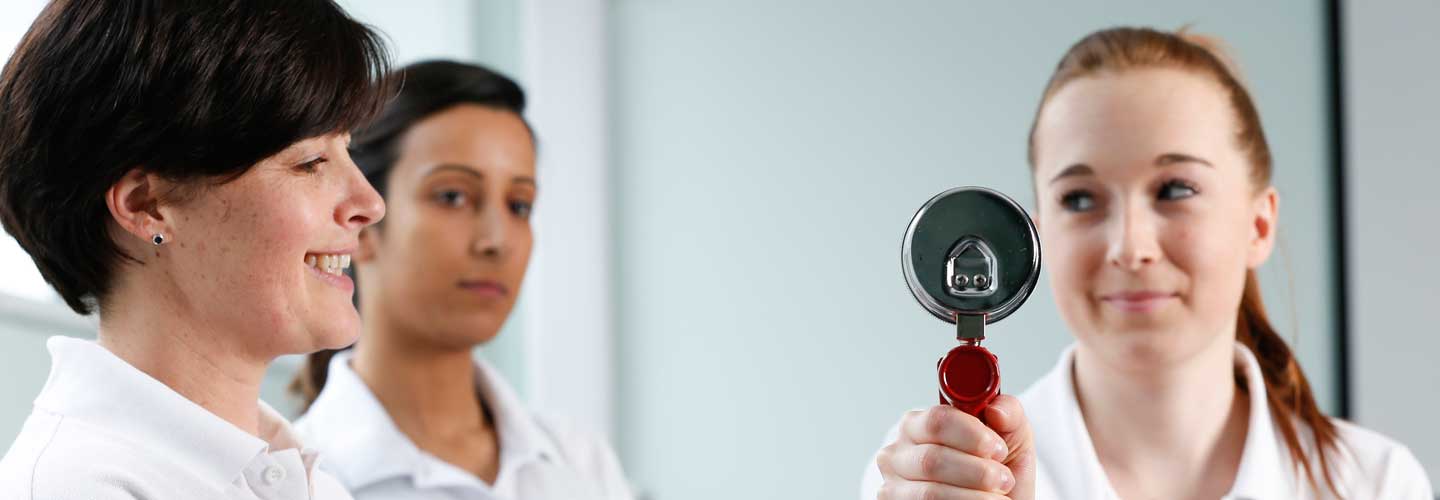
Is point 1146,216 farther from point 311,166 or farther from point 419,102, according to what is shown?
point 419,102

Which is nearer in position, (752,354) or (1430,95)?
(1430,95)

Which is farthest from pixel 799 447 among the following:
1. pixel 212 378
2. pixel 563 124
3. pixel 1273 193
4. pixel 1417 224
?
pixel 212 378

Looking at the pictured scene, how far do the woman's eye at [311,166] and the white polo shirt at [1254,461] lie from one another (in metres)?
0.65

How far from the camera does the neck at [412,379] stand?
1802 millimetres

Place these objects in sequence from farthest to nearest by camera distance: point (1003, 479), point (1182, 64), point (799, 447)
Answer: point (799, 447) < point (1182, 64) < point (1003, 479)

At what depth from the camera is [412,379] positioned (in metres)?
1.81

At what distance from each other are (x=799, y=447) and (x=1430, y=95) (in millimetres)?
1346

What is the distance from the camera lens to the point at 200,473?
107 centimetres

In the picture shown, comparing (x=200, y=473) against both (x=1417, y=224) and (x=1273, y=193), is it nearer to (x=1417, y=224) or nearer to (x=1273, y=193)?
(x=1273, y=193)

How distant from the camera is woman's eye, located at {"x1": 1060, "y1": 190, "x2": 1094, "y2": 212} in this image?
54.4 inches

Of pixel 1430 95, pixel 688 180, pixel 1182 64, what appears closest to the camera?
pixel 1182 64

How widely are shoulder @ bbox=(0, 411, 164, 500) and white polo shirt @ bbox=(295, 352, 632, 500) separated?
26.1 inches

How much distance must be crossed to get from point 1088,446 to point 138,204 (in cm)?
98

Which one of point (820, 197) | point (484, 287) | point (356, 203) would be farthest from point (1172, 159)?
point (820, 197)
